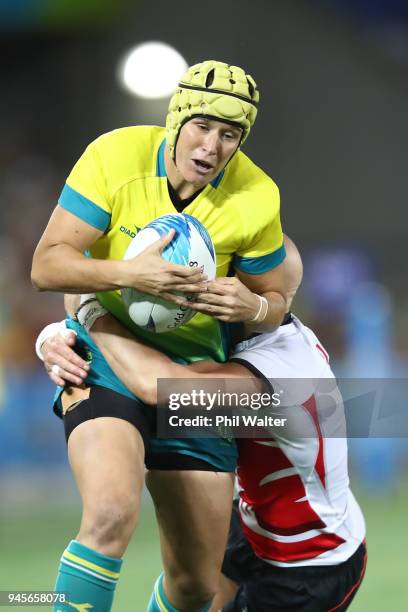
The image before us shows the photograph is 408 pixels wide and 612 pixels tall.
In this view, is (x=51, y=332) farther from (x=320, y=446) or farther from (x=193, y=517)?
(x=320, y=446)

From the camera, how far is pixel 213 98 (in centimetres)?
318

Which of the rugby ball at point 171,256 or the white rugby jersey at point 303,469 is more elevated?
the rugby ball at point 171,256

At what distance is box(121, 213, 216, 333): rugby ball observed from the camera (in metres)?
3.06

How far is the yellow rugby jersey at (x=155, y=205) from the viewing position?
3215 mm

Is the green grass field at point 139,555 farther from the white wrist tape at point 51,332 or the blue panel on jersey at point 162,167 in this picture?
the blue panel on jersey at point 162,167

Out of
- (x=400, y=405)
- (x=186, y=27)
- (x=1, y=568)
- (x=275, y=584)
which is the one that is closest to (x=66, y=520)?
(x=1, y=568)

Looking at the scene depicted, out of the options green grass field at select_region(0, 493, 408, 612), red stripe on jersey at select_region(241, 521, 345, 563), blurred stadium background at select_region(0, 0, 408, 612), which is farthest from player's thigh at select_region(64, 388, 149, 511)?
blurred stadium background at select_region(0, 0, 408, 612)

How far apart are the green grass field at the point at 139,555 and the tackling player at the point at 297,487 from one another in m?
1.03

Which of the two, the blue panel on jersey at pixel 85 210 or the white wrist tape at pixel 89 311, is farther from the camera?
the white wrist tape at pixel 89 311

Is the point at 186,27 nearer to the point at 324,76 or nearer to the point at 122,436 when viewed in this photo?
the point at 324,76

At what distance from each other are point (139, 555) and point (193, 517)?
7.43 feet

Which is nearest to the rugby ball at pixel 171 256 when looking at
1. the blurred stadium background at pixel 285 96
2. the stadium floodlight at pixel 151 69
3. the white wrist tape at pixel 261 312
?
the white wrist tape at pixel 261 312

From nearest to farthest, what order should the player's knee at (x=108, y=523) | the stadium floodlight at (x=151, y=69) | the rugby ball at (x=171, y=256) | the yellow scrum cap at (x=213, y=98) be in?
the player's knee at (x=108, y=523)
the rugby ball at (x=171, y=256)
the yellow scrum cap at (x=213, y=98)
the stadium floodlight at (x=151, y=69)

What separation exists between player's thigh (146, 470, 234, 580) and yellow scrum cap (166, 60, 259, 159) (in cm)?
102
